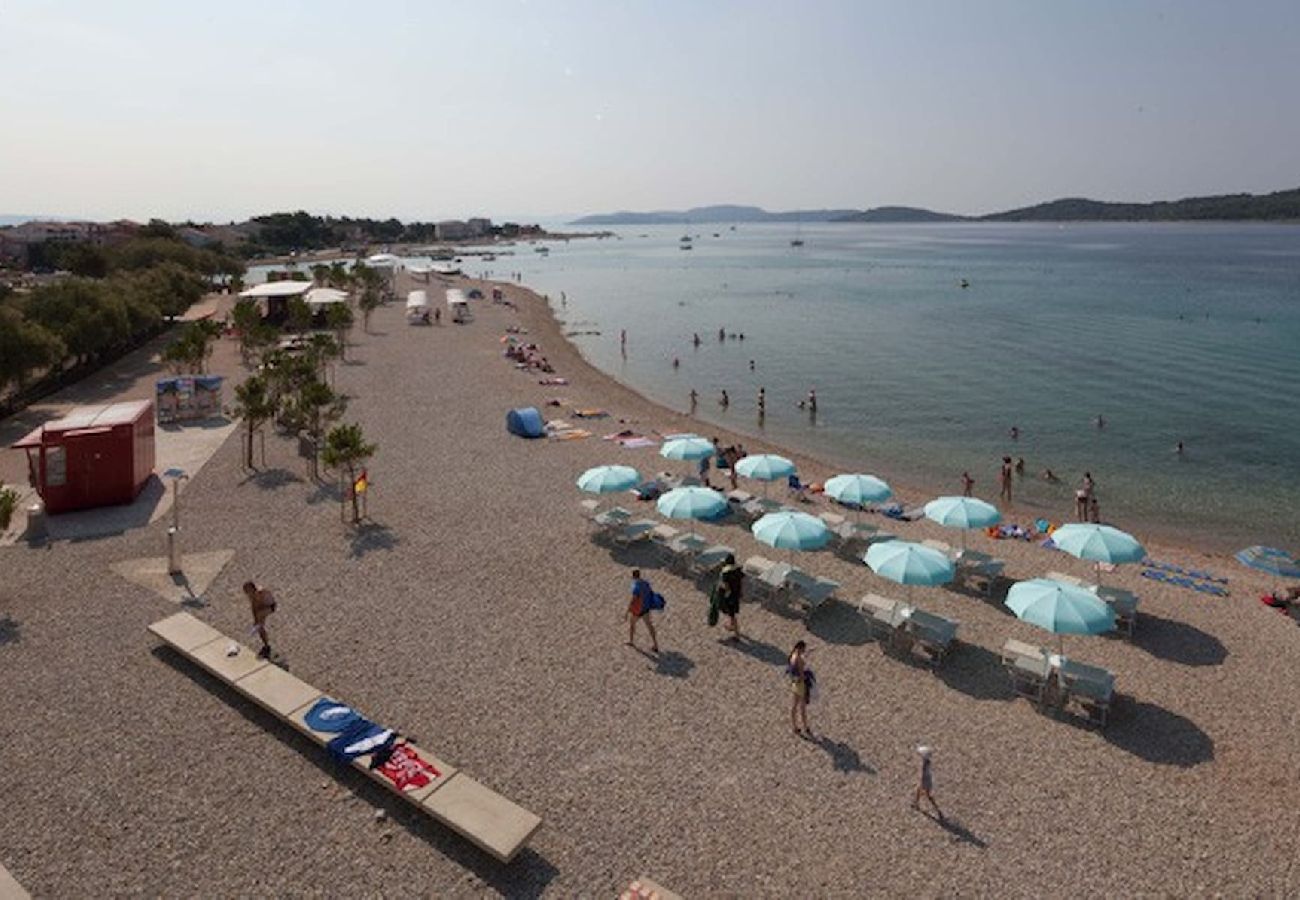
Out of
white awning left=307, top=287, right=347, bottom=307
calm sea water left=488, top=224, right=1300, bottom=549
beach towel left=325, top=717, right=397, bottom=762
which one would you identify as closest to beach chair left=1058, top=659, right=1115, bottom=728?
beach towel left=325, top=717, right=397, bottom=762

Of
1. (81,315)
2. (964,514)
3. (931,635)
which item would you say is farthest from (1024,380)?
(81,315)

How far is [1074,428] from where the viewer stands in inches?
1281

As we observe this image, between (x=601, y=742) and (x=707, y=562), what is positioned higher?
(x=707, y=562)

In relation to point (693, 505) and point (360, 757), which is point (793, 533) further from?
point (360, 757)

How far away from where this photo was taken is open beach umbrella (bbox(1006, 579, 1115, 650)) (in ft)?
35.0

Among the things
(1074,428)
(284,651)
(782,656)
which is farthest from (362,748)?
(1074,428)

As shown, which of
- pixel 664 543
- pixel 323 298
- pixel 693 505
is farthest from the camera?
pixel 323 298

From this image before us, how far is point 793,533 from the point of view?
1371 cm

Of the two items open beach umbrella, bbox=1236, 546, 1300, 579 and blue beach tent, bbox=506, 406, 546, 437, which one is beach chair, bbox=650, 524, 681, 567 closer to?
blue beach tent, bbox=506, 406, 546, 437

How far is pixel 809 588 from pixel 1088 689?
4.39 meters

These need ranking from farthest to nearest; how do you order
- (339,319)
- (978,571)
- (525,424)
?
(339,319) < (525,424) < (978,571)

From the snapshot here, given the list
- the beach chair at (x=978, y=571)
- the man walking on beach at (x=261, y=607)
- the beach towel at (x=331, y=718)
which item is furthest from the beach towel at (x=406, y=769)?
the beach chair at (x=978, y=571)

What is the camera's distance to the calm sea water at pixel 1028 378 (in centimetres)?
2570

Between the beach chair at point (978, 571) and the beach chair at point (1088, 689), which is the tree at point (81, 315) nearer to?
the beach chair at point (978, 571)
